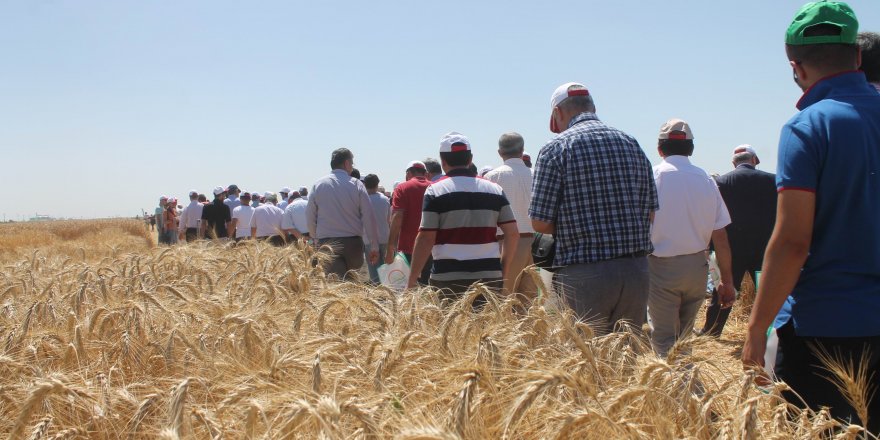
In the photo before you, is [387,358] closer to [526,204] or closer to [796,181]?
[796,181]

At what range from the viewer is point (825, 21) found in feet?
7.80

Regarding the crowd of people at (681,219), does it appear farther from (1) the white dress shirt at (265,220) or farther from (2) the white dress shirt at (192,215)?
(2) the white dress shirt at (192,215)

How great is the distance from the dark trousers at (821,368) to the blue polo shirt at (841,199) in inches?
1.6

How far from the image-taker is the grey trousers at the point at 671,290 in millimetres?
5078

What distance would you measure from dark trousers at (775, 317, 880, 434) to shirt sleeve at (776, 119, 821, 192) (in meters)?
0.48

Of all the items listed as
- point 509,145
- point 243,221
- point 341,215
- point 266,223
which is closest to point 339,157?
point 341,215

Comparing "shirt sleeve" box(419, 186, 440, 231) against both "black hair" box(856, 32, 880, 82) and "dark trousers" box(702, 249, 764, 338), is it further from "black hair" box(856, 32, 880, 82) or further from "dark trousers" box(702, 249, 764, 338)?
"dark trousers" box(702, 249, 764, 338)

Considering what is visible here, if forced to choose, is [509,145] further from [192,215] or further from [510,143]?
[192,215]

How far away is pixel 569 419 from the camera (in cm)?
192

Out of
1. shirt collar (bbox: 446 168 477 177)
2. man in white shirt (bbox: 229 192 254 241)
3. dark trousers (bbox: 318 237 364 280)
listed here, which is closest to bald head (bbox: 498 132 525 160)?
shirt collar (bbox: 446 168 477 177)

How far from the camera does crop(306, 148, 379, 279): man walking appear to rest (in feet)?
24.4

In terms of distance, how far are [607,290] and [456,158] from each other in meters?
1.57

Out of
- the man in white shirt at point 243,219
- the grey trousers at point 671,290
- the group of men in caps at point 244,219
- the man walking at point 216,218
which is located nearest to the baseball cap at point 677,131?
the grey trousers at point 671,290

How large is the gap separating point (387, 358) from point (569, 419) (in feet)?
2.68
